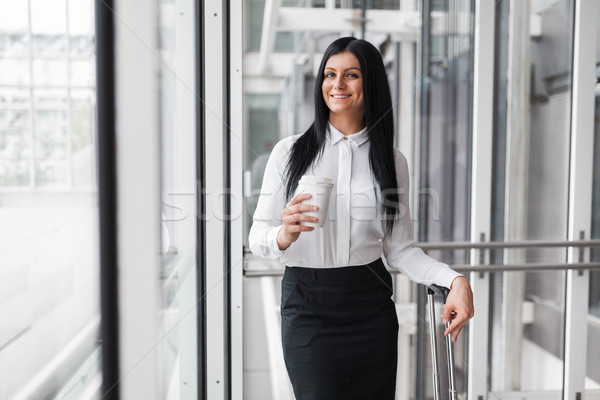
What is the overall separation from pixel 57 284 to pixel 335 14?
116 inches

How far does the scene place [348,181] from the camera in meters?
1.25

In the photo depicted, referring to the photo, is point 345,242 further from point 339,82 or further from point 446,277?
point 339,82

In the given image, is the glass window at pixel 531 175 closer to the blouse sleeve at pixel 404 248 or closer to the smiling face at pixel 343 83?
the blouse sleeve at pixel 404 248

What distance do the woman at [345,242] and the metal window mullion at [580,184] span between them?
1.31 meters

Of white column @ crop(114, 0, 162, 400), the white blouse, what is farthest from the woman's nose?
white column @ crop(114, 0, 162, 400)

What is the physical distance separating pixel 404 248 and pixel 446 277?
0.49ft

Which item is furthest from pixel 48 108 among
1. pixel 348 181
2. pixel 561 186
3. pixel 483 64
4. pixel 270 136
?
pixel 270 136

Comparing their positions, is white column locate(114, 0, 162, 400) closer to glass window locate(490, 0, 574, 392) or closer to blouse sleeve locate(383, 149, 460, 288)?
blouse sleeve locate(383, 149, 460, 288)

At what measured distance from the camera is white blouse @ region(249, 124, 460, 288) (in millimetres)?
1214

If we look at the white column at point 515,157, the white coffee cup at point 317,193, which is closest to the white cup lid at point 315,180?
the white coffee cup at point 317,193

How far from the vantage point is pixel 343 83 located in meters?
1.23

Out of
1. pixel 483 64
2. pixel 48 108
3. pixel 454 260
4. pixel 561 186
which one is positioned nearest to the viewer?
pixel 48 108

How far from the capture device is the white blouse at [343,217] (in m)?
1.21

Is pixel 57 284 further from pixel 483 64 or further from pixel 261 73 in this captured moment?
pixel 261 73
